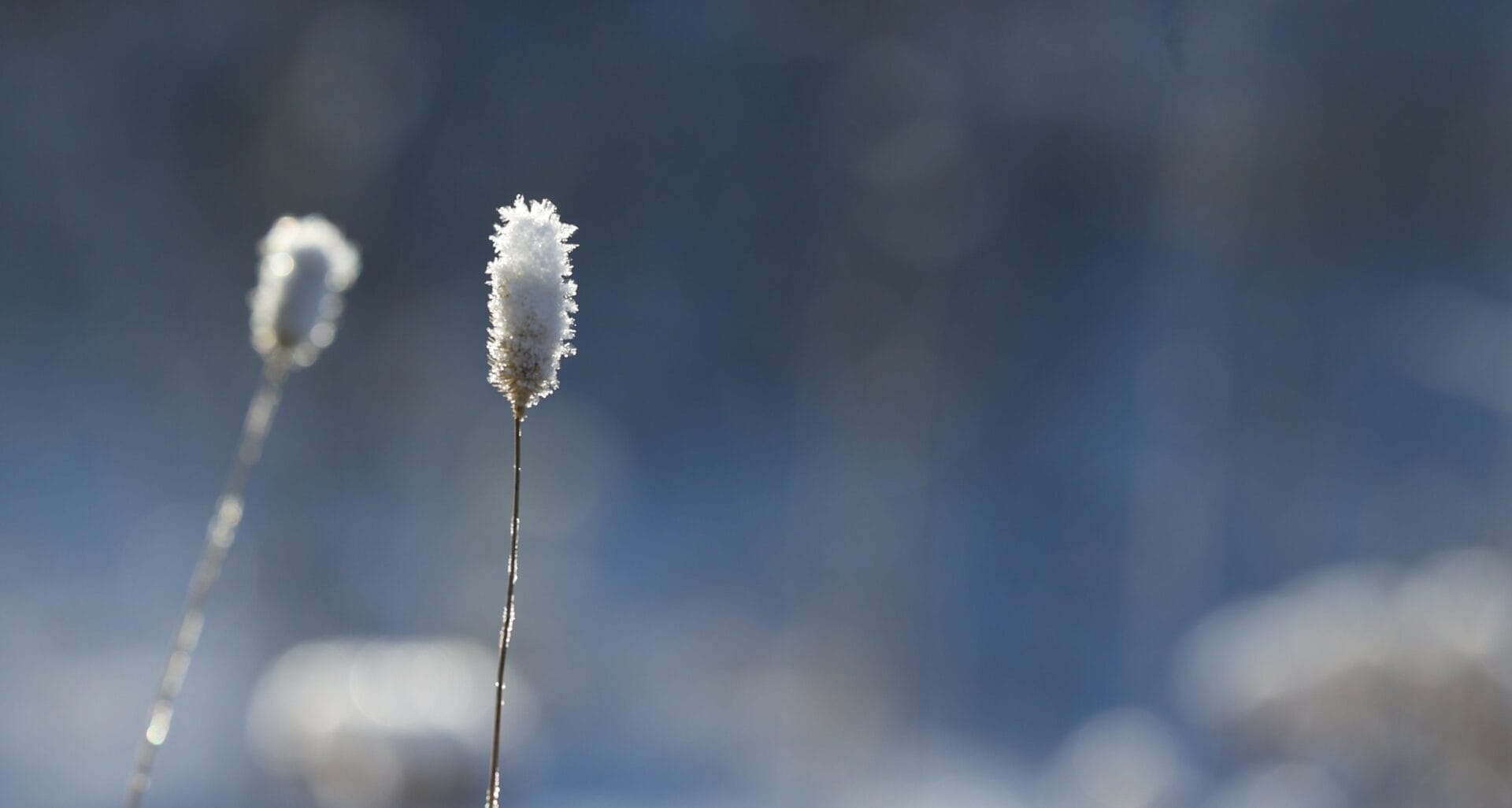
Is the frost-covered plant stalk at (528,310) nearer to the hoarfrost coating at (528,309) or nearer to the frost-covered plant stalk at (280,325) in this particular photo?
the hoarfrost coating at (528,309)

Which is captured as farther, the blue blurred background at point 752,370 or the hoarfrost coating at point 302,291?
the blue blurred background at point 752,370

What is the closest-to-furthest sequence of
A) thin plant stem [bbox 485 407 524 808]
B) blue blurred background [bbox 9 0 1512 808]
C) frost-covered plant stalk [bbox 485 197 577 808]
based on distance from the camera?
thin plant stem [bbox 485 407 524 808] < frost-covered plant stalk [bbox 485 197 577 808] < blue blurred background [bbox 9 0 1512 808]

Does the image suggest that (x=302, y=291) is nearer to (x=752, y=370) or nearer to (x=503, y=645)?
(x=503, y=645)

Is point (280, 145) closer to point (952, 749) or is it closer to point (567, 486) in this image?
point (567, 486)

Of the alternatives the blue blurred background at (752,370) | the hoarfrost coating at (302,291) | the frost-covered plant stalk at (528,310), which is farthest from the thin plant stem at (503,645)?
the blue blurred background at (752,370)

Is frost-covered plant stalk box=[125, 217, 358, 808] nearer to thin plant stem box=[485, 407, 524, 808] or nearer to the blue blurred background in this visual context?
thin plant stem box=[485, 407, 524, 808]

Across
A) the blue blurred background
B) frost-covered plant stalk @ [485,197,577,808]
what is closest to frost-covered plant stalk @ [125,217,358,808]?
frost-covered plant stalk @ [485,197,577,808]

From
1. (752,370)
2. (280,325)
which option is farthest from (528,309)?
(752,370)
